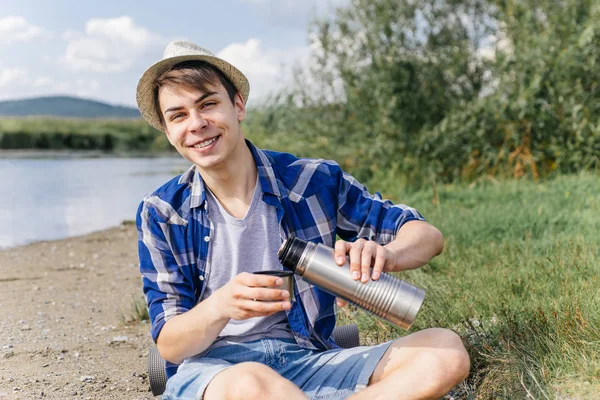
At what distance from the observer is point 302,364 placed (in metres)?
2.57

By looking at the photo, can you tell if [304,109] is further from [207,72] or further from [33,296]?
[207,72]

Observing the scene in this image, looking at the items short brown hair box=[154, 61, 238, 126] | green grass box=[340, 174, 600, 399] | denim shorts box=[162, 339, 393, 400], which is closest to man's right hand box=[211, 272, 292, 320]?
denim shorts box=[162, 339, 393, 400]

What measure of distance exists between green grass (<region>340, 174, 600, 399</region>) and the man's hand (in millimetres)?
828

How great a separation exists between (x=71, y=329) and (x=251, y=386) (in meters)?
3.12

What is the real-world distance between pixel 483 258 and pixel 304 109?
5559 millimetres

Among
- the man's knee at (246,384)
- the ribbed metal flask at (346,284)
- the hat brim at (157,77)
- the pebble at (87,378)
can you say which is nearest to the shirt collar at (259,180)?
the hat brim at (157,77)

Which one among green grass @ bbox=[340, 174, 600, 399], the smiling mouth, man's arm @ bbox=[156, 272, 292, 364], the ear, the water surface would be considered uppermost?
the ear

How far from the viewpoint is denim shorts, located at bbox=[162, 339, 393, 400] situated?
247 centimetres

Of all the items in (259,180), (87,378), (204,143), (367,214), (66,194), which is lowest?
(66,194)

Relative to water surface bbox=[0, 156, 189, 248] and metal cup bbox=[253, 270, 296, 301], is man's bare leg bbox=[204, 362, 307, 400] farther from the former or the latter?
water surface bbox=[0, 156, 189, 248]

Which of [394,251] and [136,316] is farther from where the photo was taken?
[136,316]

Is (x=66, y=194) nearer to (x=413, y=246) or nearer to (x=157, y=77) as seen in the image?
(x=157, y=77)

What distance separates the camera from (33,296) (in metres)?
6.03

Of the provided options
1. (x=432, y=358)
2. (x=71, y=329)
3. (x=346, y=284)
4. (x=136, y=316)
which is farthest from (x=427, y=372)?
(x=71, y=329)
